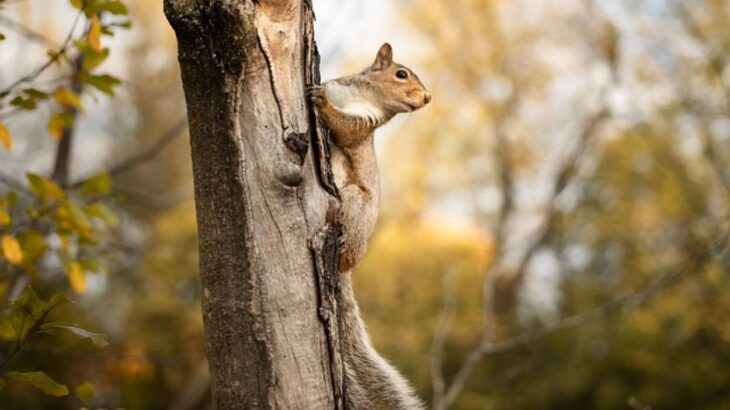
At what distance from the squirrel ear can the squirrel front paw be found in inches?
25.2

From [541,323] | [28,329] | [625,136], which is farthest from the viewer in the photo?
[541,323]

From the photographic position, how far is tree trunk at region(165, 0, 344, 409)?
4.42 feet

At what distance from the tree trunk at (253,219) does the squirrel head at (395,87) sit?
0.83m

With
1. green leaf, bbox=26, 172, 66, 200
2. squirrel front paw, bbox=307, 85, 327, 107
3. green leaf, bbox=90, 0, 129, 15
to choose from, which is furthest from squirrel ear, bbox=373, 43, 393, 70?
green leaf, bbox=26, 172, 66, 200

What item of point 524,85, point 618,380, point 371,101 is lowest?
point 618,380

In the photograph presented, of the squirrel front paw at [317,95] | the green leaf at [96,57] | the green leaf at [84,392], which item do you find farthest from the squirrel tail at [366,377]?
the green leaf at [96,57]

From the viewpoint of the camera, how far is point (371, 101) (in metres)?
2.19

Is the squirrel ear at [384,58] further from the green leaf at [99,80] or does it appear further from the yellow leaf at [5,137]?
the yellow leaf at [5,137]

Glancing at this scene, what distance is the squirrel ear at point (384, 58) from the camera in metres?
2.40

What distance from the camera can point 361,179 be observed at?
6.45 ft

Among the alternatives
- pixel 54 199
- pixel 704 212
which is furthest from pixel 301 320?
pixel 704 212

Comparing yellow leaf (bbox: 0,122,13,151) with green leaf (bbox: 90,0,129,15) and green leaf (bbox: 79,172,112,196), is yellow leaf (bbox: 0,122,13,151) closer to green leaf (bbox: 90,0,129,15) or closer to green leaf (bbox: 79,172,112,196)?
green leaf (bbox: 79,172,112,196)

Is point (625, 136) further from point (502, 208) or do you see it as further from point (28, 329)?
point (28, 329)

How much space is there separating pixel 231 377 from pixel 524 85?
393 inches
